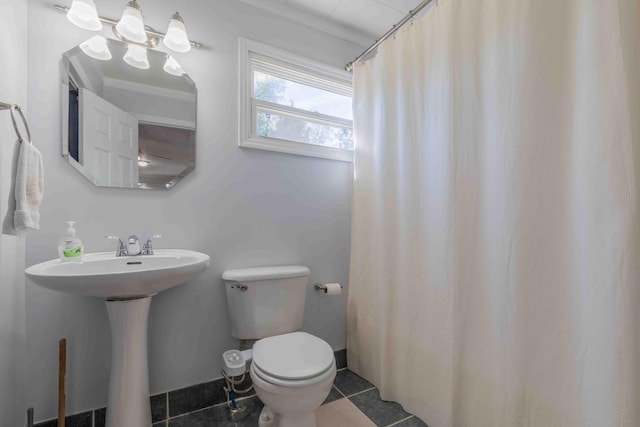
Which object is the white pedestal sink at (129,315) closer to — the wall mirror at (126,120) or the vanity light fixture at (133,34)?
the wall mirror at (126,120)

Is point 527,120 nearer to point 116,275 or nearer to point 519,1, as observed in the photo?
point 519,1

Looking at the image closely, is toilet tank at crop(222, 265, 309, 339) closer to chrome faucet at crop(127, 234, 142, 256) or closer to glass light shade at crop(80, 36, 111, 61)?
chrome faucet at crop(127, 234, 142, 256)

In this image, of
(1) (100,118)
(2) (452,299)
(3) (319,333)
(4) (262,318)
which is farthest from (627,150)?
(1) (100,118)

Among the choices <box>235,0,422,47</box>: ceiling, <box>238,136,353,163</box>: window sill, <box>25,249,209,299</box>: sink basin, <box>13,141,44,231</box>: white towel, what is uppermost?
<box>235,0,422,47</box>: ceiling

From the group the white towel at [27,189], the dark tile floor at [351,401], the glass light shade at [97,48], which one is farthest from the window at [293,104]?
the dark tile floor at [351,401]

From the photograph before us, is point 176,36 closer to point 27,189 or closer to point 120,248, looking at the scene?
point 27,189

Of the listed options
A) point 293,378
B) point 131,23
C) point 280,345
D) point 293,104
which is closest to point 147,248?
point 280,345

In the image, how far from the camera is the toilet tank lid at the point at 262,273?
144cm

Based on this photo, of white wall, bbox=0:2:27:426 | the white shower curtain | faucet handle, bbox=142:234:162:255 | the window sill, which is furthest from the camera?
the window sill

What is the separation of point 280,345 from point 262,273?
0.37m

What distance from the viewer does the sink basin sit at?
89cm

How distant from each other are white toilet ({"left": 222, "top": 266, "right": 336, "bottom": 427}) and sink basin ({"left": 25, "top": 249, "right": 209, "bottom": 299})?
36 centimetres

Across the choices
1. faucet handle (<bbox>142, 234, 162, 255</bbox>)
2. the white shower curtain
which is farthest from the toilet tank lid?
the white shower curtain

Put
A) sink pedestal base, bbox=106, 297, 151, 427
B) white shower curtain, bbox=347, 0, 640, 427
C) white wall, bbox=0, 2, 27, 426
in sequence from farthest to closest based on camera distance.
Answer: sink pedestal base, bbox=106, 297, 151, 427
white wall, bbox=0, 2, 27, 426
white shower curtain, bbox=347, 0, 640, 427
